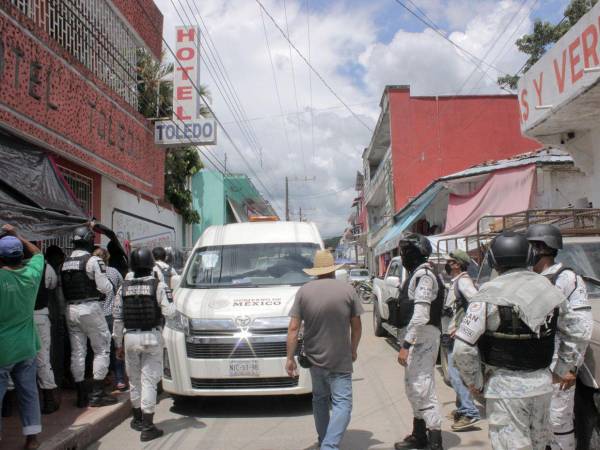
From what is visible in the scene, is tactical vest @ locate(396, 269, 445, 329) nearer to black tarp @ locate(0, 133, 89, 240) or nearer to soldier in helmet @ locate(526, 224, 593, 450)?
soldier in helmet @ locate(526, 224, 593, 450)

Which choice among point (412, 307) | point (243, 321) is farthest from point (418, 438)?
point (243, 321)

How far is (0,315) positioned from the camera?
171 inches

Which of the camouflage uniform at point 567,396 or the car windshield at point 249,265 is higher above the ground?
the car windshield at point 249,265

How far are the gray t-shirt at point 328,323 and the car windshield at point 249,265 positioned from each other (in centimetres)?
234

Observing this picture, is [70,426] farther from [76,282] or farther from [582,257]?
[582,257]

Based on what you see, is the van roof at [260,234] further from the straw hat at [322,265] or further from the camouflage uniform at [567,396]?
the camouflage uniform at [567,396]

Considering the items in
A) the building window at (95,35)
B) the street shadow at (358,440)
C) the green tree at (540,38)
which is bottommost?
the street shadow at (358,440)

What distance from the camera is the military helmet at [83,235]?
6.41 m

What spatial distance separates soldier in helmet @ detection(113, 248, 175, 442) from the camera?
17.8ft

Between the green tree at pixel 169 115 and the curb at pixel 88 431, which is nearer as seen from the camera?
A: the curb at pixel 88 431

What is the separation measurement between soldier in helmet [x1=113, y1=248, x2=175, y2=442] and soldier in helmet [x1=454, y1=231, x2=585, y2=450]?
3.26 metres

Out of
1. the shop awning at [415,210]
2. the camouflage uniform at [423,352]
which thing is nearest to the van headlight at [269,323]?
the camouflage uniform at [423,352]

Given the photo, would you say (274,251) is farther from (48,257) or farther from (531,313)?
(531,313)

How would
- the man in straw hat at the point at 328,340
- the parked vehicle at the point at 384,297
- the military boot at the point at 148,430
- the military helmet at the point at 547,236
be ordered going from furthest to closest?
the parked vehicle at the point at 384,297, the military boot at the point at 148,430, the man in straw hat at the point at 328,340, the military helmet at the point at 547,236
